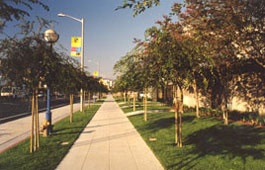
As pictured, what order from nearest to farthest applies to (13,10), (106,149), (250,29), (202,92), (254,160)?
(13,10), (254,160), (106,149), (250,29), (202,92)

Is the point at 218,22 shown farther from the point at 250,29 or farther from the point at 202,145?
the point at 202,145

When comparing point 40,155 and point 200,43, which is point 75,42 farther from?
point 40,155

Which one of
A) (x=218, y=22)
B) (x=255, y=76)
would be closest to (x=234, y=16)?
(x=218, y=22)

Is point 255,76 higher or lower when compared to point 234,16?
lower

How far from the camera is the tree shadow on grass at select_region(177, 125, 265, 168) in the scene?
315 inches

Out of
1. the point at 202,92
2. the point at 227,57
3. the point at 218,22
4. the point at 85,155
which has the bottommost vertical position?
the point at 85,155

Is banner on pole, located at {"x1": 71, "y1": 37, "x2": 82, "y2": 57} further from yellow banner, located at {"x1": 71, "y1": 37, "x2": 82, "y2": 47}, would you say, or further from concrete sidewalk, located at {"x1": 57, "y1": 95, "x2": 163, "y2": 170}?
concrete sidewalk, located at {"x1": 57, "y1": 95, "x2": 163, "y2": 170}

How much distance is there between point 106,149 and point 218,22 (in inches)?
242

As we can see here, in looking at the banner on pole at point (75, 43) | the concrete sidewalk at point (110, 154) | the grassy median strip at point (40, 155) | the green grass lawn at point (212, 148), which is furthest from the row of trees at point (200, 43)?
the banner on pole at point (75, 43)

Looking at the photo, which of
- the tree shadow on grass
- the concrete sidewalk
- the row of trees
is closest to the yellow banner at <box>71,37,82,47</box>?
the row of trees

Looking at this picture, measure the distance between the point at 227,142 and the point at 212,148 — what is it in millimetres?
1156

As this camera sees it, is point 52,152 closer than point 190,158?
No

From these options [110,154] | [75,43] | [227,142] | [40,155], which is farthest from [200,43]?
[75,43]

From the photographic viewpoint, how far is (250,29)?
37.4ft
